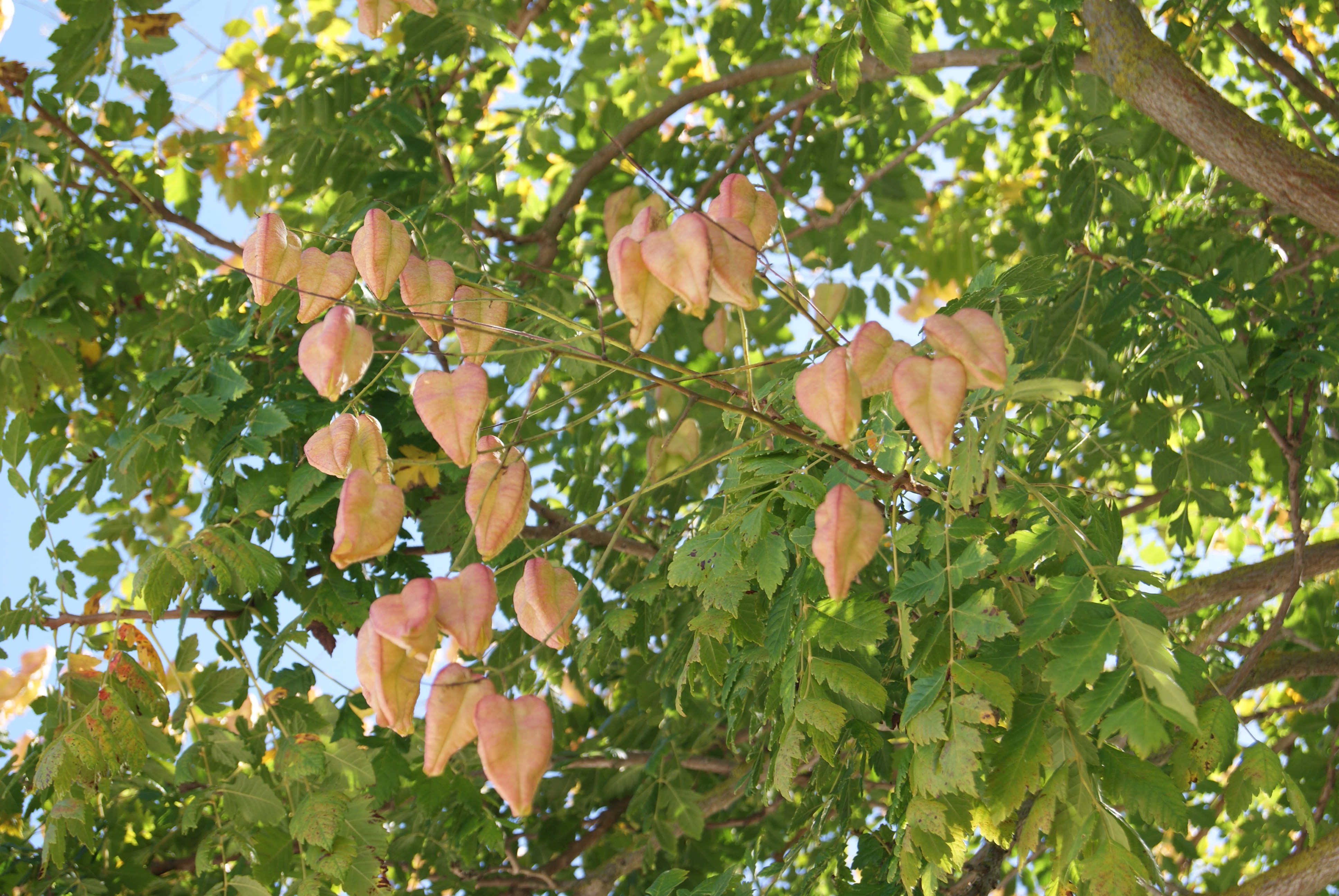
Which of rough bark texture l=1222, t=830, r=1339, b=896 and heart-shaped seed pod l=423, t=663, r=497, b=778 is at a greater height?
heart-shaped seed pod l=423, t=663, r=497, b=778

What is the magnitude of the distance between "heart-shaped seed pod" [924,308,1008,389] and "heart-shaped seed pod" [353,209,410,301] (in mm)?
726

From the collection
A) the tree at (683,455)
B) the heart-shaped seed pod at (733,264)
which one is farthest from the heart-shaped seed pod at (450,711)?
the heart-shaped seed pod at (733,264)

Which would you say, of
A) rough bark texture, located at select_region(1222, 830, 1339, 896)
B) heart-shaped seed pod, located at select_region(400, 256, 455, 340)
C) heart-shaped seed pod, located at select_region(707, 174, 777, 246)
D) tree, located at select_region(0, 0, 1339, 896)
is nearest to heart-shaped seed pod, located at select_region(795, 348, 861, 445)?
tree, located at select_region(0, 0, 1339, 896)

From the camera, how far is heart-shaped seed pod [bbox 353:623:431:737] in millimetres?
1085

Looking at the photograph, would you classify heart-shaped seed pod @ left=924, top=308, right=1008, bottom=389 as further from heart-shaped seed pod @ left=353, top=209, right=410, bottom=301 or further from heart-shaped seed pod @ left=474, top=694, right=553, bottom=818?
heart-shaped seed pod @ left=353, top=209, right=410, bottom=301

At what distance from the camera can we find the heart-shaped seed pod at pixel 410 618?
107 cm

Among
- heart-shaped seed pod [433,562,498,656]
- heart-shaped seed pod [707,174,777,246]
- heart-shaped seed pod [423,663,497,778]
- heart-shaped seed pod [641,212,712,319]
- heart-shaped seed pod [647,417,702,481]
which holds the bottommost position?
heart-shaped seed pod [423,663,497,778]

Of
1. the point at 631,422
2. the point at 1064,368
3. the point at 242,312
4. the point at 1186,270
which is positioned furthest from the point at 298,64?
the point at 1186,270

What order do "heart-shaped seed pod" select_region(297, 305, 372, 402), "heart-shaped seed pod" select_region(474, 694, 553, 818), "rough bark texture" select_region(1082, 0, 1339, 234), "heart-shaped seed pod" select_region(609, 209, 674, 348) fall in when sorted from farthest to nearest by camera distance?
1. "rough bark texture" select_region(1082, 0, 1339, 234)
2. "heart-shaped seed pod" select_region(297, 305, 372, 402)
3. "heart-shaped seed pod" select_region(609, 209, 674, 348)
4. "heart-shaped seed pod" select_region(474, 694, 553, 818)

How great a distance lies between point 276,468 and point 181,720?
539 millimetres

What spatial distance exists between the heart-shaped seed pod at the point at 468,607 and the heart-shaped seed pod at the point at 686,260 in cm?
36

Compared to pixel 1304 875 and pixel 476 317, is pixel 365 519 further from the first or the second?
pixel 1304 875

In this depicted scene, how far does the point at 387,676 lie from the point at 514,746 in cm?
16

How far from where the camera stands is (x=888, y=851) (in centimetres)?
162
